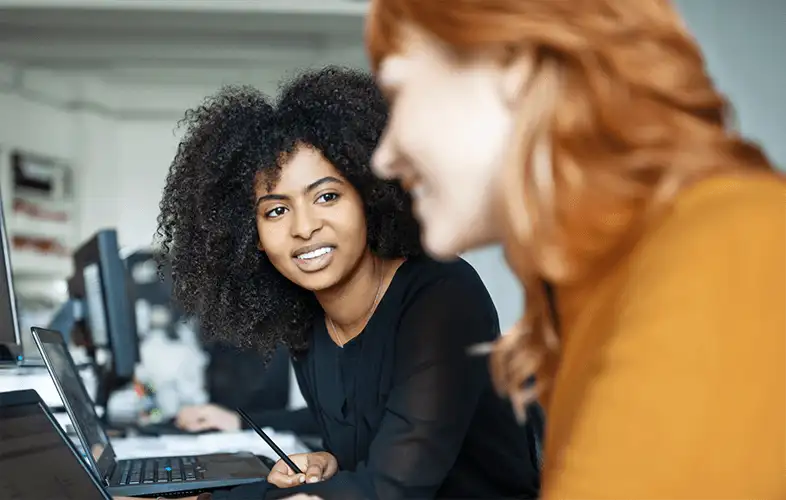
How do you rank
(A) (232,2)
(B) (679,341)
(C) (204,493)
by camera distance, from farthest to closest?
(A) (232,2), (C) (204,493), (B) (679,341)

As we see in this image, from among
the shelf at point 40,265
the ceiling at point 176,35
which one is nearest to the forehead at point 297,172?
the ceiling at point 176,35

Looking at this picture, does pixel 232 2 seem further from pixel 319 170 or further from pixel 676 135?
pixel 676 135

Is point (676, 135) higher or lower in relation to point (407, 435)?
higher

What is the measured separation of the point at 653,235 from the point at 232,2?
4.08 m

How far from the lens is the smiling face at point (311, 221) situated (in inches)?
44.0

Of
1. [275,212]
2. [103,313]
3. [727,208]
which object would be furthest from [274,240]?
[103,313]

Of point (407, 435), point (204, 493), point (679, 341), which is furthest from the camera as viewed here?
point (204, 493)

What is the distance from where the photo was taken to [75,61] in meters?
5.76

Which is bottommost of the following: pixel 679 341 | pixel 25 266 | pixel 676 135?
pixel 25 266

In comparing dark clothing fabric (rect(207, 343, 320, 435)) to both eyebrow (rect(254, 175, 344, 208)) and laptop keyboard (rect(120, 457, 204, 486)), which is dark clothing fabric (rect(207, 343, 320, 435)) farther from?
eyebrow (rect(254, 175, 344, 208))

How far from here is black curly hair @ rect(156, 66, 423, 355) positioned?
1182 millimetres

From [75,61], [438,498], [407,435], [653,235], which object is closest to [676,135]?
[653,235]

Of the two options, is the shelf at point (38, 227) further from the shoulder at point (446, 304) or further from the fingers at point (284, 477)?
the shoulder at point (446, 304)

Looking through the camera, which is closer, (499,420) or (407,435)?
(407,435)
